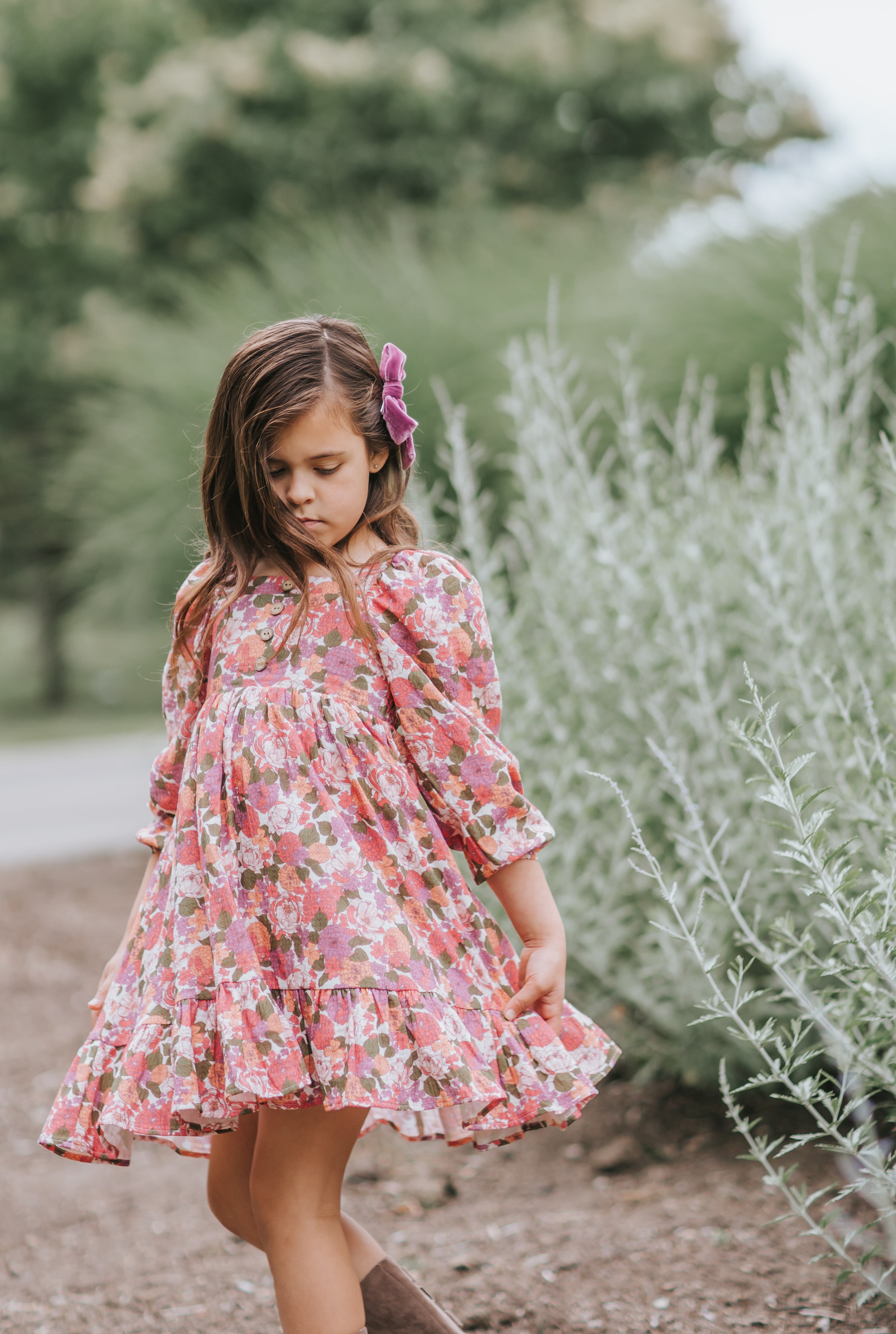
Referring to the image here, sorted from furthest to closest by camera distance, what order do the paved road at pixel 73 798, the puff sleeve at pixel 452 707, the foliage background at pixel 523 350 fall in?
the paved road at pixel 73 798
the foliage background at pixel 523 350
the puff sleeve at pixel 452 707

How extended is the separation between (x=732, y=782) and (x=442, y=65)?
12.3 m

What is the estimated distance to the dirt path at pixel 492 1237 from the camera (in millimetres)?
2025

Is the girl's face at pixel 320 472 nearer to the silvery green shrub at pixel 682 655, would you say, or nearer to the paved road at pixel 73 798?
the silvery green shrub at pixel 682 655

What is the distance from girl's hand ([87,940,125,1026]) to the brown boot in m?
0.52

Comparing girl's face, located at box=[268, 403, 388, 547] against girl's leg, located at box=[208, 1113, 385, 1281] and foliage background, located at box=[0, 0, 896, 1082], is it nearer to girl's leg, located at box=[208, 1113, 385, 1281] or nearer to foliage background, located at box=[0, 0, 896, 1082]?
foliage background, located at box=[0, 0, 896, 1082]

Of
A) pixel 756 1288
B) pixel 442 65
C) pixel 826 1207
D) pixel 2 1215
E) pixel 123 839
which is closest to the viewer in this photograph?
pixel 756 1288

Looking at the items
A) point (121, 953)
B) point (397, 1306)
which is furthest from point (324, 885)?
point (397, 1306)

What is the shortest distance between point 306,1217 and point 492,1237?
3.25 ft

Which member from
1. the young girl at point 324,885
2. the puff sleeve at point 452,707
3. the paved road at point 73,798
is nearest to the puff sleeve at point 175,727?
the young girl at point 324,885

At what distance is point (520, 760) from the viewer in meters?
2.86

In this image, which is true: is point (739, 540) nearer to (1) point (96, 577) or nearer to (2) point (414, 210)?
(1) point (96, 577)

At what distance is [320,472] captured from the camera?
172cm

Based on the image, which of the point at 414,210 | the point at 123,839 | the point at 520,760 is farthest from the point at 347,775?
the point at 414,210

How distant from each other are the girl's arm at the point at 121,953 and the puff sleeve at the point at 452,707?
418 millimetres
